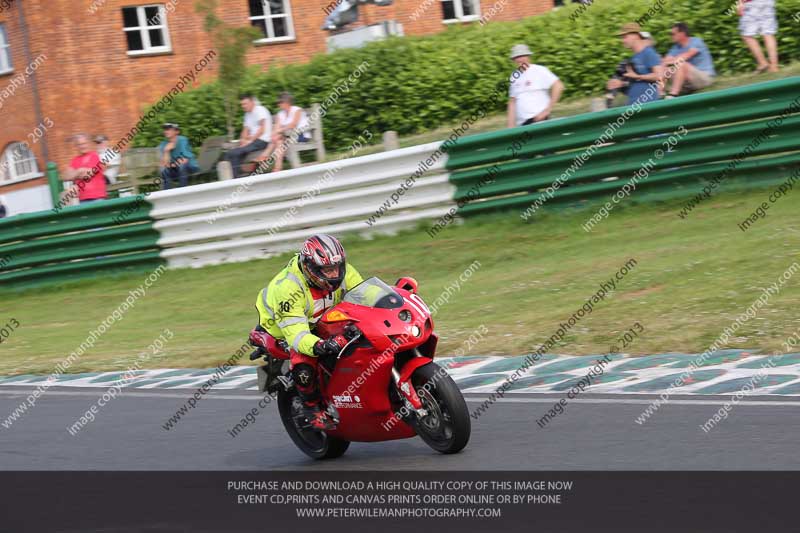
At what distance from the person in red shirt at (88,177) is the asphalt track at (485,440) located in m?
8.76

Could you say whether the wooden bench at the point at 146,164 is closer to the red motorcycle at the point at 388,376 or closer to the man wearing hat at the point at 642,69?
the man wearing hat at the point at 642,69

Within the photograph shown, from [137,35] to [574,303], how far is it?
79.7 feet

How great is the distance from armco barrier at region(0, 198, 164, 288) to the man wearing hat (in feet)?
24.2

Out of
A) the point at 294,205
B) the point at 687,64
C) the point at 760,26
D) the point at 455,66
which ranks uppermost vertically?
the point at 760,26

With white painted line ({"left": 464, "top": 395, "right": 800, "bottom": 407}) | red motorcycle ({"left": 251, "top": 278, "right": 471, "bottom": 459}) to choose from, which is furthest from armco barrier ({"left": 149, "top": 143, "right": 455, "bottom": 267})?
red motorcycle ({"left": 251, "top": 278, "right": 471, "bottom": 459})

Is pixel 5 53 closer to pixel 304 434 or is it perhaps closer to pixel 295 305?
pixel 304 434

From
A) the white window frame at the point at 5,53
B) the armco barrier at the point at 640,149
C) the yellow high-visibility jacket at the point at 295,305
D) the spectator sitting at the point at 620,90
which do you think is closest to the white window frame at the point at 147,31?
the white window frame at the point at 5,53

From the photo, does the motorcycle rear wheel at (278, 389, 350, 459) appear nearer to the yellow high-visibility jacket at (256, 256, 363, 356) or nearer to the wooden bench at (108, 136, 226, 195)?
the yellow high-visibility jacket at (256, 256, 363, 356)

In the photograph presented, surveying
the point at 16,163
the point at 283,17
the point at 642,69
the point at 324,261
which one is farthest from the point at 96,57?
the point at 324,261

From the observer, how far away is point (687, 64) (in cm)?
1566

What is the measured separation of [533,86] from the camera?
1581 cm

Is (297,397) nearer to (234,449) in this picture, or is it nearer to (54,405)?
(234,449)

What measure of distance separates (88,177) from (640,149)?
894 centimetres

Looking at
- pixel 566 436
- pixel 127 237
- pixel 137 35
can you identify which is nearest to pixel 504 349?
pixel 566 436
